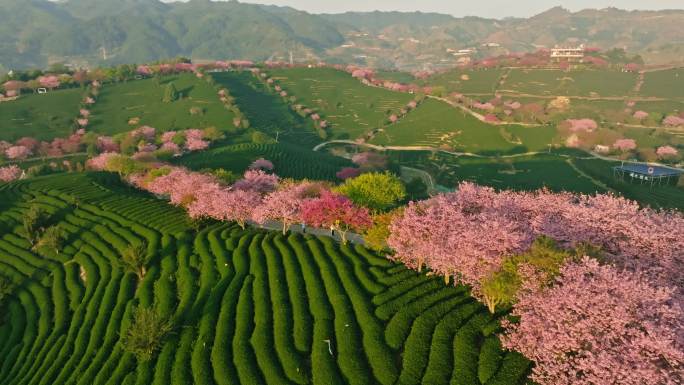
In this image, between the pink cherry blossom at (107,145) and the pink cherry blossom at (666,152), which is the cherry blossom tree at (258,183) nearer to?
the pink cherry blossom at (107,145)

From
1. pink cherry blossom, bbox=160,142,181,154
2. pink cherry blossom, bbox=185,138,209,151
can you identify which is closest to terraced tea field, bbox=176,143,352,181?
pink cherry blossom, bbox=185,138,209,151

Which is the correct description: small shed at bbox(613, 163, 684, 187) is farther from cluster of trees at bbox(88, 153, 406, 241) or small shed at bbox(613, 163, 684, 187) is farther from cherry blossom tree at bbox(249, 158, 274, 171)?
cherry blossom tree at bbox(249, 158, 274, 171)

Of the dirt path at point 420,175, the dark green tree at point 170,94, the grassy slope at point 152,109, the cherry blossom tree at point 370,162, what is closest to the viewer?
the dirt path at point 420,175

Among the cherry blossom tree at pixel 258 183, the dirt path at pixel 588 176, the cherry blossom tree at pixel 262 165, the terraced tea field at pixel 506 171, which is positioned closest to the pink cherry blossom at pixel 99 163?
the cherry blossom tree at pixel 262 165

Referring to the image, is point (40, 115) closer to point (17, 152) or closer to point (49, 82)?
point (49, 82)

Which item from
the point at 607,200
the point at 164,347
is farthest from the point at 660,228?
the point at 164,347

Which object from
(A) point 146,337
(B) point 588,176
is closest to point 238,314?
(A) point 146,337

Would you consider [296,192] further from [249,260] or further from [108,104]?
[108,104]
